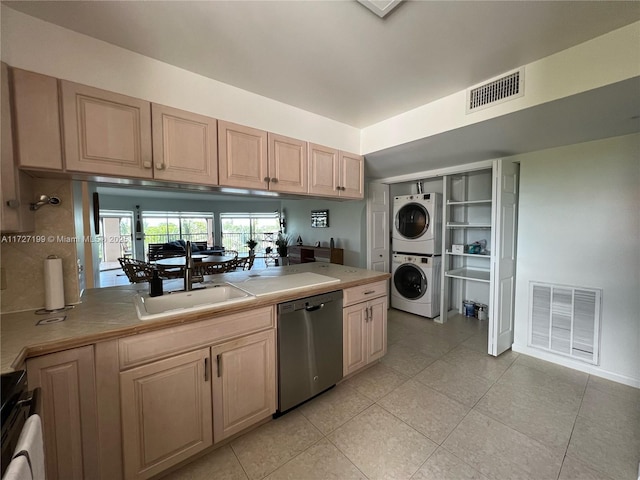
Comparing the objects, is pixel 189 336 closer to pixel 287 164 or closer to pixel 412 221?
pixel 287 164

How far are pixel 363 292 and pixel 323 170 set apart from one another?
1.19 m

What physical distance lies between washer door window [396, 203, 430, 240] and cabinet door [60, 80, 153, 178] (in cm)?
326

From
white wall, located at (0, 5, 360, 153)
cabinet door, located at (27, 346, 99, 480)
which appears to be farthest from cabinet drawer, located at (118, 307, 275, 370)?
white wall, located at (0, 5, 360, 153)

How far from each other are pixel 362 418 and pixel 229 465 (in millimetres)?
899

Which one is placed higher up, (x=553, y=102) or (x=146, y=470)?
(x=553, y=102)

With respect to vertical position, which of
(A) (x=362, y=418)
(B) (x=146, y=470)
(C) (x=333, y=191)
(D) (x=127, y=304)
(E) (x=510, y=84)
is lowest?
(A) (x=362, y=418)

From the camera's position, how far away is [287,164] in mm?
2066

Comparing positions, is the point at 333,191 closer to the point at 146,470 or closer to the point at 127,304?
the point at 127,304

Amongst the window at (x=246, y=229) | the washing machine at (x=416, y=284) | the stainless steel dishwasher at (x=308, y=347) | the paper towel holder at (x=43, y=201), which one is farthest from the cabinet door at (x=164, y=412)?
the window at (x=246, y=229)

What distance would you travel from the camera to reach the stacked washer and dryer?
349cm

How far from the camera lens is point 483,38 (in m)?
1.38

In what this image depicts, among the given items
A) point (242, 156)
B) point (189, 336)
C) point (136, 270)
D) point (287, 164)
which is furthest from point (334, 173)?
point (136, 270)

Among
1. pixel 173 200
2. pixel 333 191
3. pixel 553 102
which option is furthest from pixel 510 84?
pixel 173 200

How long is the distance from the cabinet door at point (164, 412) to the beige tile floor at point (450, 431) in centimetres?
20
